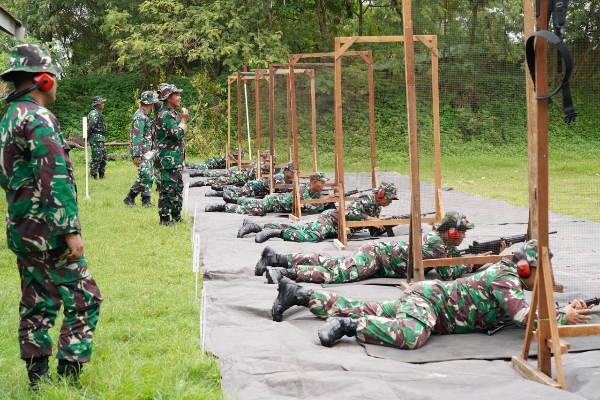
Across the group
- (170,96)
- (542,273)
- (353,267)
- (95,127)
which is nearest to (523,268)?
(542,273)

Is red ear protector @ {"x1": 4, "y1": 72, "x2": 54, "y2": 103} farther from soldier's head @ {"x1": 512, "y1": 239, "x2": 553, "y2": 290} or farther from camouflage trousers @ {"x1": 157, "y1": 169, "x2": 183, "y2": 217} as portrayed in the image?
camouflage trousers @ {"x1": 157, "y1": 169, "x2": 183, "y2": 217}

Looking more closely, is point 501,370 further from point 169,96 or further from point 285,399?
point 169,96

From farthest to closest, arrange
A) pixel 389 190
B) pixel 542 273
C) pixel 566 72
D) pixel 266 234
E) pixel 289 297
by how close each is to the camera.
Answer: pixel 266 234, pixel 389 190, pixel 289 297, pixel 542 273, pixel 566 72

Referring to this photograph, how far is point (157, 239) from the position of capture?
910cm

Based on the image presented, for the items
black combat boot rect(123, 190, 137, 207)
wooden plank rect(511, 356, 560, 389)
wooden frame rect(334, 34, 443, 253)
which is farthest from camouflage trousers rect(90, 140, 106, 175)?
wooden plank rect(511, 356, 560, 389)

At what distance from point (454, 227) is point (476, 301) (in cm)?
140

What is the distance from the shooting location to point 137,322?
5445 mm

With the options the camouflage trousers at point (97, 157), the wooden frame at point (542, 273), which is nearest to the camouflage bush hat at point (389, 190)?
the wooden frame at point (542, 273)

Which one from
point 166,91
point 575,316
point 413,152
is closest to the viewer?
point 575,316

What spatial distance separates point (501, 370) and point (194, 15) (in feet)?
72.5

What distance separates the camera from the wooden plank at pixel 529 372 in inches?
157

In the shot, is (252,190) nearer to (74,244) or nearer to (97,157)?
(97,157)

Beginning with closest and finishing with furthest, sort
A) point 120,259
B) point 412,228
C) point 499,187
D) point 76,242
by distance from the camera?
point 76,242
point 412,228
point 120,259
point 499,187

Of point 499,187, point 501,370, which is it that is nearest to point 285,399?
point 501,370
